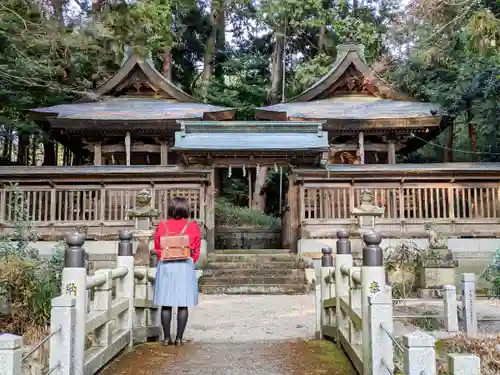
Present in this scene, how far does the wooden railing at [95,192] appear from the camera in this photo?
14156 millimetres

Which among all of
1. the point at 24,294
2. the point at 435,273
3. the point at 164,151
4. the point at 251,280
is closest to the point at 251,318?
the point at 251,280

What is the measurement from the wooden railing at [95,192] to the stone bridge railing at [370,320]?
814 centimetres

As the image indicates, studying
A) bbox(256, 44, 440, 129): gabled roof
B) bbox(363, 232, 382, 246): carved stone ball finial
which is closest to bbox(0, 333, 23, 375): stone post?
bbox(363, 232, 382, 246): carved stone ball finial

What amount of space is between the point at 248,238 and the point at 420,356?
54.8 ft

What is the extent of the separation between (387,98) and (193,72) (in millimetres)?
14683

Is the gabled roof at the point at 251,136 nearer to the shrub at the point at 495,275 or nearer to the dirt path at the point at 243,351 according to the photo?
the dirt path at the point at 243,351

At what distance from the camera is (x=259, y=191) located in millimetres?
26188

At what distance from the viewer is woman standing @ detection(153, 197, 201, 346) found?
5.68 metres

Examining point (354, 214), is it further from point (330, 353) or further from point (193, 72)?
point (193, 72)

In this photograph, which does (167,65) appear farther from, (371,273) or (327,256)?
(371,273)

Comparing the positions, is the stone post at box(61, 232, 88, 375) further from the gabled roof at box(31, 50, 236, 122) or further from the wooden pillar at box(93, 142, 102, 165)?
the wooden pillar at box(93, 142, 102, 165)

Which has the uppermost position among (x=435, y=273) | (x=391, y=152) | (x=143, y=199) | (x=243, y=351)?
(x=391, y=152)

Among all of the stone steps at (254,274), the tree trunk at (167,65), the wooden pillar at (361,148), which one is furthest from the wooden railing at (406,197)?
the tree trunk at (167,65)

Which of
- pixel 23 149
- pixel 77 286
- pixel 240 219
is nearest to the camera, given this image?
pixel 77 286
